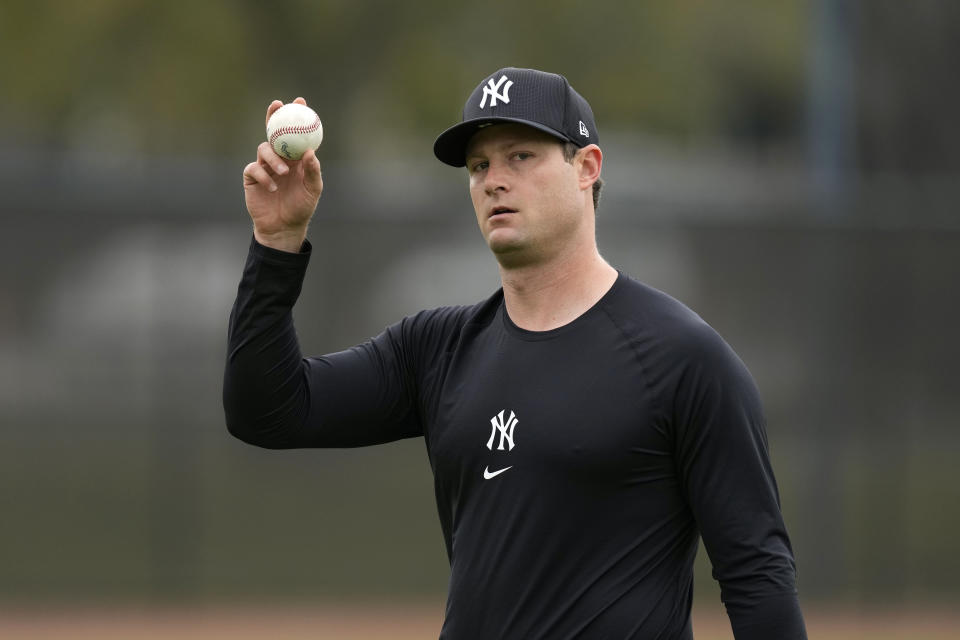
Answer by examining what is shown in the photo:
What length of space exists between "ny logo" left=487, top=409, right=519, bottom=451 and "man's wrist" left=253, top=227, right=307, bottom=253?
0.61m

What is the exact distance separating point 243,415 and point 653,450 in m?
0.93

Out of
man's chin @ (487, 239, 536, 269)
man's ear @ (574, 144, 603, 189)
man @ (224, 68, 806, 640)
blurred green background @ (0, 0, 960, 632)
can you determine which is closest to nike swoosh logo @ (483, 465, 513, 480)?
man @ (224, 68, 806, 640)

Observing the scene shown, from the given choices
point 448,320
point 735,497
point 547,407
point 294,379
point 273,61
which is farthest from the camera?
point 273,61

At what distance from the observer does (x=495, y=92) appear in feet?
9.83

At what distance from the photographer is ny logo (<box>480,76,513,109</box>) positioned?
298cm

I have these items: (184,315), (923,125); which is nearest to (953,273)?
(923,125)

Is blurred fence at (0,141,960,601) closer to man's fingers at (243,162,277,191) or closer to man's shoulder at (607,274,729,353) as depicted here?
man's fingers at (243,162,277,191)

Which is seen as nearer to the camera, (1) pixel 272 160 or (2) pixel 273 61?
(1) pixel 272 160

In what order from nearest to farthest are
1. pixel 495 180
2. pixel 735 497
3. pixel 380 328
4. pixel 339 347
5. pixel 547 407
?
pixel 735 497 < pixel 547 407 < pixel 495 180 < pixel 339 347 < pixel 380 328

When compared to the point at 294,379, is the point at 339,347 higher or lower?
higher

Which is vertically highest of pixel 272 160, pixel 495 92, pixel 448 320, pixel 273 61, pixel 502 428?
pixel 273 61

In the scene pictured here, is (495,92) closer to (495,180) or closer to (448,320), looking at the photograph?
(495,180)

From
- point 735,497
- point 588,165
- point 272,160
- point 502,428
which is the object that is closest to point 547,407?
point 502,428

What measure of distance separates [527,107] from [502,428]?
687mm
